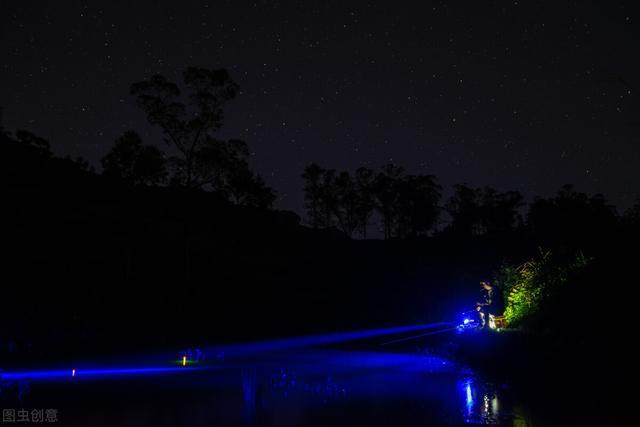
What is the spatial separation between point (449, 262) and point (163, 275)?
4374cm

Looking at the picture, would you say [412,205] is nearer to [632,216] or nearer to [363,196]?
[363,196]

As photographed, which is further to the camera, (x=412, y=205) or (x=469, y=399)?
(x=412, y=205)

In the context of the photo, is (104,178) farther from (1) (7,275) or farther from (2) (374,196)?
(2) (374,196)

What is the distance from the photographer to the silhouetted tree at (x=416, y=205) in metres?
82.2

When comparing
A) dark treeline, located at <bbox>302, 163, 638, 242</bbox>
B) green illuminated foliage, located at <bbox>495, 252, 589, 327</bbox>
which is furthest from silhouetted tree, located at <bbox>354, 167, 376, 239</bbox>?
green illuminated foliage, located at <bbox>495, 252, 589, 327</bbox>

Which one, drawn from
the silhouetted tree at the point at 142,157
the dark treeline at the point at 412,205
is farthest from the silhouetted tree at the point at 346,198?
the silhouetted tree at the point at 142,157

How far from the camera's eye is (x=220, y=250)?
53.5m

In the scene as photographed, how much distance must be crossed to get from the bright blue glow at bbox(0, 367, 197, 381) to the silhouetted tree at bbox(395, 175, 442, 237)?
2658 inches

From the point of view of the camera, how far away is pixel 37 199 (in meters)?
45.3

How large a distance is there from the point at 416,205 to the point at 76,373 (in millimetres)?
71390

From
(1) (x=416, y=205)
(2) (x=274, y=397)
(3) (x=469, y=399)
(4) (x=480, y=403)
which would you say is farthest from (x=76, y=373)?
(1) (x=416, y=205)

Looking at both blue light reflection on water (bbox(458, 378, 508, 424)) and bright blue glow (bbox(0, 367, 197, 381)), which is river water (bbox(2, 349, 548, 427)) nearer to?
blue light reflection on water (bbox(458, 378, 508, 424))

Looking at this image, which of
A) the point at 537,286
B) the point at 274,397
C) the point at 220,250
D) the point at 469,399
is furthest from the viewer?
the point at 220,250

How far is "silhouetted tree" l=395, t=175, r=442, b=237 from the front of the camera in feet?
270
